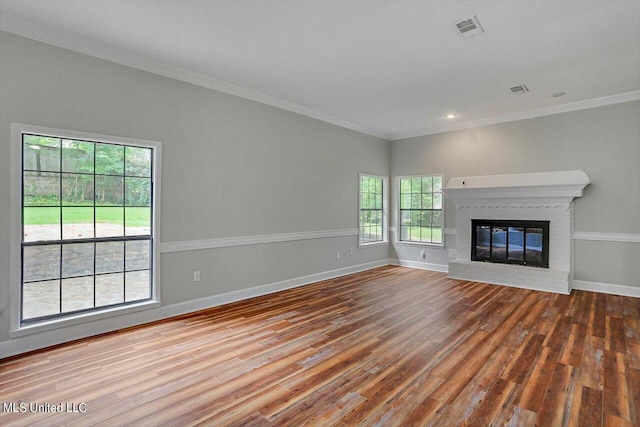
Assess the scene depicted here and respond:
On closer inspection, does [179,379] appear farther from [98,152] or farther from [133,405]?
[98,152]

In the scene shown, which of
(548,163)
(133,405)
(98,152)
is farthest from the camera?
(548,163)

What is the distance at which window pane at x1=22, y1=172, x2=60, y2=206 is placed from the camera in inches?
119

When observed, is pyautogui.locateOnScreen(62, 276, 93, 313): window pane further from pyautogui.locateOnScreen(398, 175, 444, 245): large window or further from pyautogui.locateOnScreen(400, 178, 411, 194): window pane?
pyautogui.locateOnScreen(400, 178, 411, 194): window pane

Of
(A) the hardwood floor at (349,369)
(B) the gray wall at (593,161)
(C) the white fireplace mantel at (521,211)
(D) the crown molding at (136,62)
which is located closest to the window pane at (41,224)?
(A) the hardwood floor at (349,369)

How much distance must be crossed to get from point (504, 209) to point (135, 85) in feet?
19.5

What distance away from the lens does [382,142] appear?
7316 mm

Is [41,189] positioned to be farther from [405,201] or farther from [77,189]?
[405,201]

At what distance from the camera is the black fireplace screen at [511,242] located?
18.1ft

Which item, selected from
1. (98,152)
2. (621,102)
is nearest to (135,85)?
(98,152)

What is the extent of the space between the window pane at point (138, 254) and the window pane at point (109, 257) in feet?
0.23

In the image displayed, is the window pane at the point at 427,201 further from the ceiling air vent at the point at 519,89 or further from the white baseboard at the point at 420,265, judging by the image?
the ceiling air vent at the point at 519,89

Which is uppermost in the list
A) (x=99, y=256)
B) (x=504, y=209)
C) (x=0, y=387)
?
(x=504, y=209)

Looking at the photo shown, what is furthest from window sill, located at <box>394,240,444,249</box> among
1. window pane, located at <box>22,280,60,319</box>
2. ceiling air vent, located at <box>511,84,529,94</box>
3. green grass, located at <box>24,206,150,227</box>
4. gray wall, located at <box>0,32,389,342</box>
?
window pane, located at <box>22,280,60,319</box>

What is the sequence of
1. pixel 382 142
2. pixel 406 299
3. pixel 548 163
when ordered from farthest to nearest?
pixel 382 142
pixel 548 163
pixel 406 299
